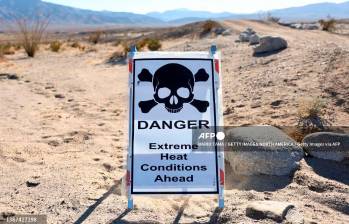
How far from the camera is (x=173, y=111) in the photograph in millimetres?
4129

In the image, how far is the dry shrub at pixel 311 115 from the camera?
5.77 meters

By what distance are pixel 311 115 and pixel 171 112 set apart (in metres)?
2.42

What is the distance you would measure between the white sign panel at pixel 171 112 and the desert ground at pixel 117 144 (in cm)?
22

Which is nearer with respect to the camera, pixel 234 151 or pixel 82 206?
pixel 82 206

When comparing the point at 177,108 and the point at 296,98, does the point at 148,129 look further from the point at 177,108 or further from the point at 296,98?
the point at 296,98

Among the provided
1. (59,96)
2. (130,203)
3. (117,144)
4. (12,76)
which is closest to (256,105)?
(117,144)

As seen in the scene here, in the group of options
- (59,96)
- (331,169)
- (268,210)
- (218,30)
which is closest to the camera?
(268,210)

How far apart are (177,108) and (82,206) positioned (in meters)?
1.10

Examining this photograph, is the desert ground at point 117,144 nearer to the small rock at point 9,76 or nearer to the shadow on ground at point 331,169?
the shadow on ground at point 331,169

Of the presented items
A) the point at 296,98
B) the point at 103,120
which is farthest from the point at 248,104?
the point at 103,120

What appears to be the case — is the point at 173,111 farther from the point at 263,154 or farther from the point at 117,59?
the point at 117,59

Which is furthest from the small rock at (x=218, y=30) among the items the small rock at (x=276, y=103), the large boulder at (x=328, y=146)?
the large boulder at (x=328, y=146)

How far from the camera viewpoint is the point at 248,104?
7148mm

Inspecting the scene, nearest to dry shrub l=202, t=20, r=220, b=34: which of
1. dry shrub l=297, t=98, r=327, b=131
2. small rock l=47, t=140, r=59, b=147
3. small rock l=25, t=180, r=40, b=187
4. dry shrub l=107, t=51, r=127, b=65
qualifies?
dry shrub l=107, t=51, r=127, b=65
